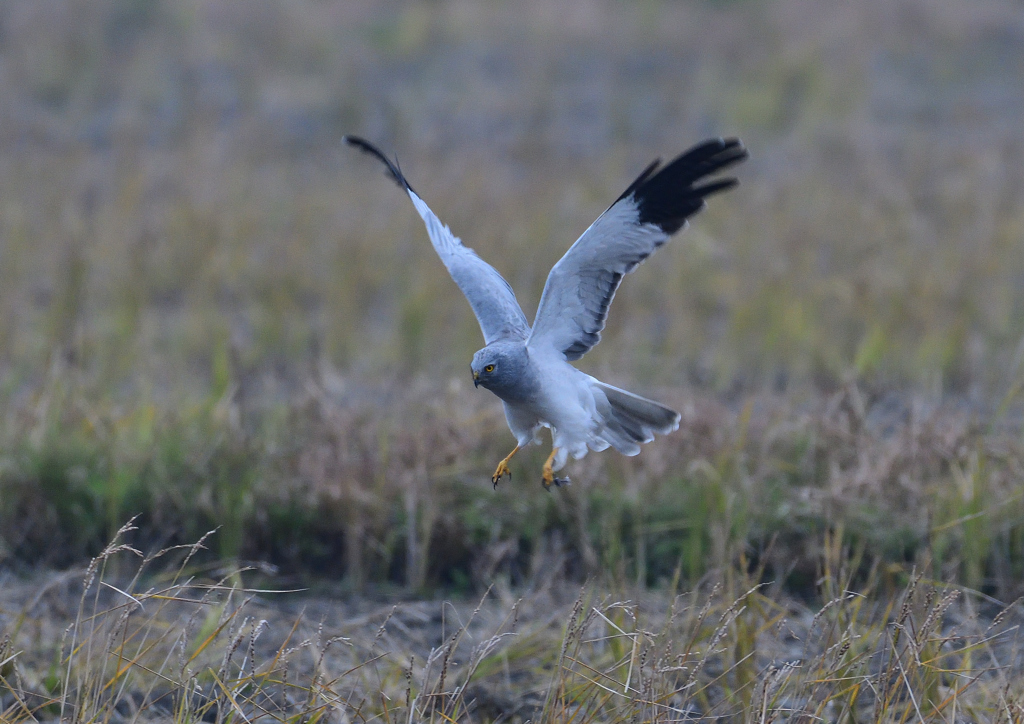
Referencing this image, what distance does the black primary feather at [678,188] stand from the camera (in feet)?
8.87

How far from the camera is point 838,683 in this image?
119 inches

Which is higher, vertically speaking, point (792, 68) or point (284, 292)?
point (792, 68)

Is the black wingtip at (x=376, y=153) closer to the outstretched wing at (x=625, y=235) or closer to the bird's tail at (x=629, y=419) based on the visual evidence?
the outstretched wing at (x=625, y=235)

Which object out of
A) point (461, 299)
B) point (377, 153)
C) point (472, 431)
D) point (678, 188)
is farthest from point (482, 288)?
point (461, 299)

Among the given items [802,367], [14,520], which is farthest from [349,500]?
[802,367]

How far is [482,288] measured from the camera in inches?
126

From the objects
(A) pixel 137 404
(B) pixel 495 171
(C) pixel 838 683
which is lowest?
(C) pixel 838 683

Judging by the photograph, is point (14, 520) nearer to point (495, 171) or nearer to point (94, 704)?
point (94, 704)

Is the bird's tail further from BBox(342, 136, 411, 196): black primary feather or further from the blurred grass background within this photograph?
BBox(342, 136, 411, 196): black primary feather

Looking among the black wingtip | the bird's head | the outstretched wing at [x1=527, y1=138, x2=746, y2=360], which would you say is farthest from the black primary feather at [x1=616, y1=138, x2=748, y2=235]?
the black wingtip

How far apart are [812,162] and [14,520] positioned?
30.0ft

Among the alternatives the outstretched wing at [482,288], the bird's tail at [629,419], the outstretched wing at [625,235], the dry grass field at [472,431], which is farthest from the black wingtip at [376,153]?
the dry grass field at [472,431]

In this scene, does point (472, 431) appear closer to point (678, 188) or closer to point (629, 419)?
point (629, 419)

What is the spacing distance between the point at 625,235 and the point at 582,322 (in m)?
0.30
